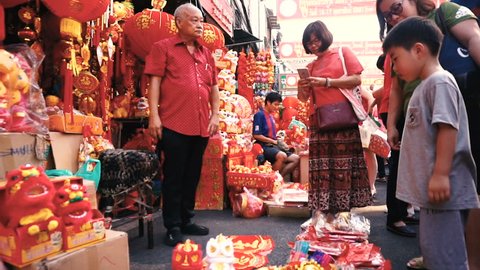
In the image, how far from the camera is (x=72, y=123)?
238 cm

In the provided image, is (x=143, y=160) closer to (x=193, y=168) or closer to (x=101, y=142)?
(x=193, y=168)

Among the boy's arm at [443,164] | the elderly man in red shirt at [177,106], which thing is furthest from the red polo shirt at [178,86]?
the boy's arm at [443,164]

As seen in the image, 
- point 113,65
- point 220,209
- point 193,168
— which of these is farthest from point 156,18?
point 220,209

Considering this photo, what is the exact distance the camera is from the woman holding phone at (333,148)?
2.39 m

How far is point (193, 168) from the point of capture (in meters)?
2.56

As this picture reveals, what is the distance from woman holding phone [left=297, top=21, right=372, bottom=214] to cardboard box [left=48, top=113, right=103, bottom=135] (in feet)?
5.12

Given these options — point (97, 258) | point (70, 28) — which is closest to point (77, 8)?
point (70, 28)

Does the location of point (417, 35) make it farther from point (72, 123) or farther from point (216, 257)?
point (72, 123)

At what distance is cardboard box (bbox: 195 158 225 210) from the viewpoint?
363 centimetres

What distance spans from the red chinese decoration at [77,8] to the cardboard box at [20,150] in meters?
0.86

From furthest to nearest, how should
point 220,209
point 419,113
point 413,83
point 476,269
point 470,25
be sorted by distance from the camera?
point 220,209 < point 413,83 < point 470,25 < point 476,269 < point 419,113

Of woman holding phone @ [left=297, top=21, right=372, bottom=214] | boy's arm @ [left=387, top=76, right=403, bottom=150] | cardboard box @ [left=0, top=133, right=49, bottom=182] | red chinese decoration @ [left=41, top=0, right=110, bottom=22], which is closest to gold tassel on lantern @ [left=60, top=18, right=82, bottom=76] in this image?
red chinese decoration @ [left=41, top=0, right=110, bottom=22]

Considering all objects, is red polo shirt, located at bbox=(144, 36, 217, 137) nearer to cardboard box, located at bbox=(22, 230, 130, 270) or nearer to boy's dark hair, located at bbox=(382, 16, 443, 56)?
cardboard box, located at bbox=(22, 230, 130, 270)

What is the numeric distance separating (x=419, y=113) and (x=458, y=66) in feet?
1.92
